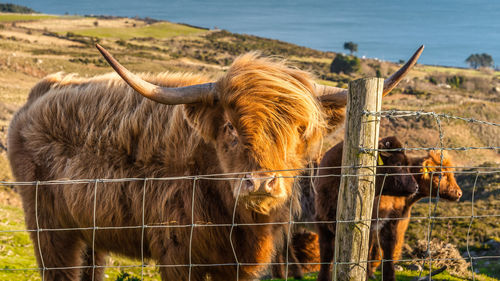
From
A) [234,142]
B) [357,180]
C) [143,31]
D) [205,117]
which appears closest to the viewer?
[357,180]

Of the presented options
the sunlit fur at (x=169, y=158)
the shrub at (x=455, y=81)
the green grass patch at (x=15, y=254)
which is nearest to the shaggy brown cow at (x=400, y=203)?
the sunlit fur at (x=169, y=158)

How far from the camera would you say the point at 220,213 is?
12.4 feet

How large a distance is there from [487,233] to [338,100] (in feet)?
28.8

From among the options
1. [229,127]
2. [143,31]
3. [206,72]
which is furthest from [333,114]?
[143,31]

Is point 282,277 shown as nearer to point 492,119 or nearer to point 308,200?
point 308,200

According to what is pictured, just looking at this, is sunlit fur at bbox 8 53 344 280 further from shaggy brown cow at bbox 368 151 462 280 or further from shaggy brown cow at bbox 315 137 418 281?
shaggy brown cow at bbox 368 151 462 280

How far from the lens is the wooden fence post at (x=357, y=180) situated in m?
2.50

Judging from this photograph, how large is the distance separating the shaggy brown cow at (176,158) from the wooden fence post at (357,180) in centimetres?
56

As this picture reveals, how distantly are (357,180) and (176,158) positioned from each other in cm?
178

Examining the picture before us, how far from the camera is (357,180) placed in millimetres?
2531

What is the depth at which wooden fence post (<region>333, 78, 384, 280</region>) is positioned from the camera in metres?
2.50

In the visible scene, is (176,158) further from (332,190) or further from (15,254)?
(15,254)

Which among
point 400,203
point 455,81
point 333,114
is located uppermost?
point 455,81

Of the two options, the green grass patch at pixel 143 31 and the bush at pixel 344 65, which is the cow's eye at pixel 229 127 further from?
the green grass patch at pixel 143 31
